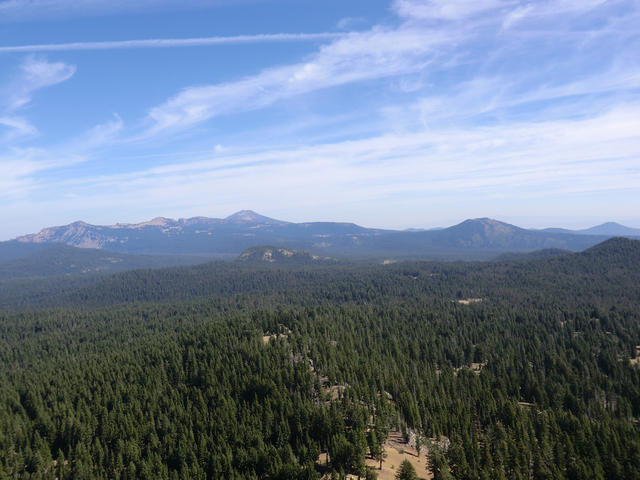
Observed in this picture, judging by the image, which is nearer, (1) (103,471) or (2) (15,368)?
(1) (103,471)

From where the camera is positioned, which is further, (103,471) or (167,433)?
(167,433)

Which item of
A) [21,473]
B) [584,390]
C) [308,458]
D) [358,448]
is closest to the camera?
[358,448]

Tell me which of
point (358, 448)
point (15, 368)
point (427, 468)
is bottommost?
point (15, 368)

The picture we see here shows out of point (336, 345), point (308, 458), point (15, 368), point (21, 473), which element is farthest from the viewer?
point (15, 368)

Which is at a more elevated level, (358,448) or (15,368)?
(358,448)

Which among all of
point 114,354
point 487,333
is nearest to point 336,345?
point 487,333

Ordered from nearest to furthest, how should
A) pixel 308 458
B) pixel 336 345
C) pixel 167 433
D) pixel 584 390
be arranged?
1. pixel 308 458
2. pixel 167 433
3. pixel 584 390
4. pixel 336 345

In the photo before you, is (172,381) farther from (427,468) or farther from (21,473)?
(427,468)

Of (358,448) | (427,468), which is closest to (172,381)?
(358,448)

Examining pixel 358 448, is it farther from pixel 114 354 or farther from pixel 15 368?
pixel 15 368
